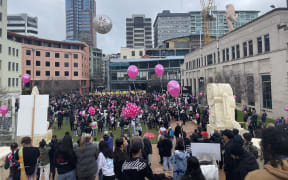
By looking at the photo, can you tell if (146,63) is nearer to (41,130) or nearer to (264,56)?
(264,56)

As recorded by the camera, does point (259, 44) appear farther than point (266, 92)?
Yes

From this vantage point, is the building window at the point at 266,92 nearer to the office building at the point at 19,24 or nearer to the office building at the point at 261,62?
the office building at the point at 261,62

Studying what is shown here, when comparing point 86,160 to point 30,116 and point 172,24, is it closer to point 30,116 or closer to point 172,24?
point 30,116

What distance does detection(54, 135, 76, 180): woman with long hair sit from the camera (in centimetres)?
450

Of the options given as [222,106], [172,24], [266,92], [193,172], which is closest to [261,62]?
[266,92]

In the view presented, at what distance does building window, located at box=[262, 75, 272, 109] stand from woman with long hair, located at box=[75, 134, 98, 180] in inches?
898

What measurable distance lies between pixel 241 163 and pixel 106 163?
10.5 ft

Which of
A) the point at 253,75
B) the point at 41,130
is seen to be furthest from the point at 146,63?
the point at 41,130

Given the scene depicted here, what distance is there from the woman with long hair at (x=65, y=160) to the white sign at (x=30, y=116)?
1981mm

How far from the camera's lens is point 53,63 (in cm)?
5716

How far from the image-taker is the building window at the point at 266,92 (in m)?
21.5

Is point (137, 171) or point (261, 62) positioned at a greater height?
point (261, 62)

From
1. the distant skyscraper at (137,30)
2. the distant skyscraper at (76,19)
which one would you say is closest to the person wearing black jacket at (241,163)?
the distant skyscraper at (137,30)

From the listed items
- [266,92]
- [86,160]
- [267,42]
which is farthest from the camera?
[266,92]
